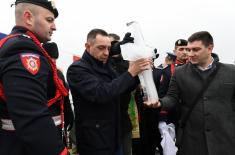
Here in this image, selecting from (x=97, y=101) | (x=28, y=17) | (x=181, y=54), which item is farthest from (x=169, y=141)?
(x=28, y=17)

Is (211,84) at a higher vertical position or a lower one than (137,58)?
lower

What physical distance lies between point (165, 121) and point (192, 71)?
110 centimetres

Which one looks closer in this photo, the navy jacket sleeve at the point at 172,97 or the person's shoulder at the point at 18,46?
the person's shoulder at the point at 18,46

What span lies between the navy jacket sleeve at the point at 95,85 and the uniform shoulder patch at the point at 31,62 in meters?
0.98

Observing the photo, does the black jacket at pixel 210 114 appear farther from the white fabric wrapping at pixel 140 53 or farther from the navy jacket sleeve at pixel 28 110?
the navy jacket sleeve at pixel 28 110

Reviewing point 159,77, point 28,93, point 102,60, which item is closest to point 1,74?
point 28,93

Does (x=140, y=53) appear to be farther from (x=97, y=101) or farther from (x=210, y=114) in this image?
(x=210, y=114)

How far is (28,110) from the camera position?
4.94ft

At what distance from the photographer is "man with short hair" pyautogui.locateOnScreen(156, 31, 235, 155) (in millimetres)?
3012

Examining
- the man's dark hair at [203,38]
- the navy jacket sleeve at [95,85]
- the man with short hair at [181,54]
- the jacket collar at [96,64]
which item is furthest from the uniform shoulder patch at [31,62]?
the man with short hair at [181,54]

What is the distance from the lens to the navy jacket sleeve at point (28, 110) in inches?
58.7

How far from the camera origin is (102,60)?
2945 mm

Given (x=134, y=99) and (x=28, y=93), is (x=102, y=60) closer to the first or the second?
(x=134, y=99)

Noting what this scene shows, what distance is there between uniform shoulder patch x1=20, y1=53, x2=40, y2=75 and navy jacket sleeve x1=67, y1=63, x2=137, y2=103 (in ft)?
3.22
